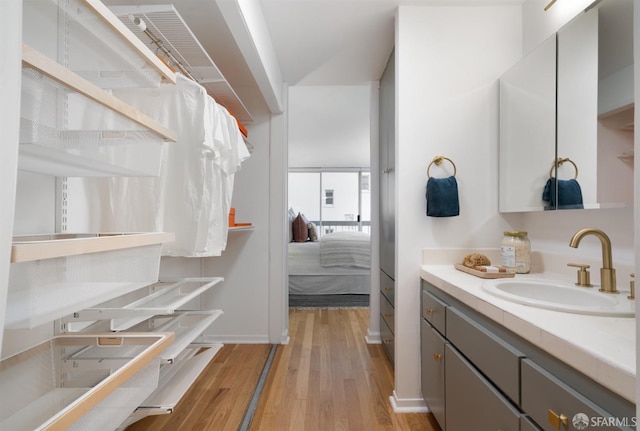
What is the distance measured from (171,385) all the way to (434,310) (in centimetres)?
121

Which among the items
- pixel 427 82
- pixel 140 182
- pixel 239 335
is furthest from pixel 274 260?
pixel 427 82

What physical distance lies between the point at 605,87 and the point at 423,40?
3.05 feet

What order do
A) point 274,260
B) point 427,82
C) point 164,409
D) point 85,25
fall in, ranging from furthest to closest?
1. point 274,260
2. point 427,82
3. point 164,409
4. point 85,25

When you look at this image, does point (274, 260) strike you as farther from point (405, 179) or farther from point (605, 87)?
point (605, 87)

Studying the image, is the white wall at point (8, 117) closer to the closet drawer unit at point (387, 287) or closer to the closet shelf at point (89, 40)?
the closet shelf at point (89, 40)

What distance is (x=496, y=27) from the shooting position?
69.8 inches

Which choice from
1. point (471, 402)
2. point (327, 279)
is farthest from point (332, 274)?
point (471, 402)

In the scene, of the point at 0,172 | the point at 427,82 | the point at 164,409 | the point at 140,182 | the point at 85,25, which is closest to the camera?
the point at 0,172

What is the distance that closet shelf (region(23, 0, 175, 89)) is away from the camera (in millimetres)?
677

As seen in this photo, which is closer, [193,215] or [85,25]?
[85,25]

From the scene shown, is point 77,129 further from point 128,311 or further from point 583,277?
point 583,277

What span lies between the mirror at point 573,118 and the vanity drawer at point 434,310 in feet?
2.20

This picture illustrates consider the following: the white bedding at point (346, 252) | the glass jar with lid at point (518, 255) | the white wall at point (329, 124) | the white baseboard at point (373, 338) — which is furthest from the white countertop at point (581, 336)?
the white bedding at point (346, 252)

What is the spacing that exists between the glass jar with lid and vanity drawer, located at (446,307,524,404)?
49 cm
